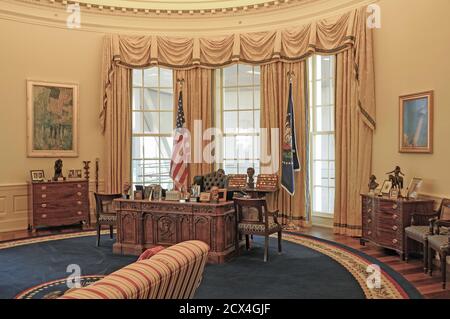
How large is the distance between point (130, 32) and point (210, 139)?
9.16 feet

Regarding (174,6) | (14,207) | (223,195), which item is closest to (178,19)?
(174,6)

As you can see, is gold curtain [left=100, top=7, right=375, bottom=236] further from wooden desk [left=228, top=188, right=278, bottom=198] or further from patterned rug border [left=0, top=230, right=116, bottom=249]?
patterned rug border [left=0, top=230, right=116, bottom=249]

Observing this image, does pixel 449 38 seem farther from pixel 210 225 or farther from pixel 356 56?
pixel 210 225

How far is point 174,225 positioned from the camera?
6012 millimetres

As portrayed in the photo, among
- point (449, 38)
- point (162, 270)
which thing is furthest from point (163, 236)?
point (449, 38)

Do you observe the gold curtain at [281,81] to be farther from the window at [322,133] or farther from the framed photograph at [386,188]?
the framed photograph at [386,188]

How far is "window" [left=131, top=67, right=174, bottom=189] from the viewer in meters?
9.27

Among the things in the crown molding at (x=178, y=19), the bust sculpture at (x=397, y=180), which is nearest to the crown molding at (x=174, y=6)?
the crown molding at (x=178, y=19)

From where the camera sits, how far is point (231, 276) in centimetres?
504

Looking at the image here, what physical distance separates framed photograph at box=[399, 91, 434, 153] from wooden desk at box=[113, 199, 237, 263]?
273 cm

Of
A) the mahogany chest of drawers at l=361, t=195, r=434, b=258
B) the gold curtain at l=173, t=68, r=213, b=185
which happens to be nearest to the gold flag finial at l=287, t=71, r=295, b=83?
the gold curtain at l=173, t=68, r=213, b=185

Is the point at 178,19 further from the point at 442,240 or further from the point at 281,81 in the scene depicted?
→ the point at 442,240

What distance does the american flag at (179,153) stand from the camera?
8.84 m

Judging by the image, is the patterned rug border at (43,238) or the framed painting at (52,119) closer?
the patterned rug border at (43,238)
